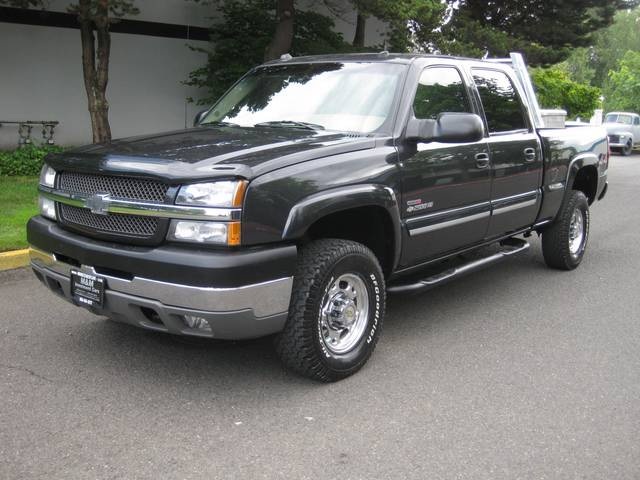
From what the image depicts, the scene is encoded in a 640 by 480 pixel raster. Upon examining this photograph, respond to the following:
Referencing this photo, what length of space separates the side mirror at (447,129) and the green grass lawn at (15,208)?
13.2 ft

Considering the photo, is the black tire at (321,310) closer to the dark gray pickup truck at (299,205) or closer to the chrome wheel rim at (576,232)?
the dark gray pickup truck at (299,205)

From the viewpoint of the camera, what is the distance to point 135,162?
365cm

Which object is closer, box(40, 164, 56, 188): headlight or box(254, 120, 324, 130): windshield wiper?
box(40, 164, 56, 188): headlight

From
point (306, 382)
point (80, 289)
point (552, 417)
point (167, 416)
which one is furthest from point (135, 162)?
point (552, 417)

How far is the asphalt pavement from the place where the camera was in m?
3.16

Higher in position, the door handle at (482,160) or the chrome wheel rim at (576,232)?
the door handle at (482,160)

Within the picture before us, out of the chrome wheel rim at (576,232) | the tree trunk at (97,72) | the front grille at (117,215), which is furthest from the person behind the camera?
the tree trunk at (97,72)

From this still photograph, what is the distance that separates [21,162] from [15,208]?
3251 millimetres

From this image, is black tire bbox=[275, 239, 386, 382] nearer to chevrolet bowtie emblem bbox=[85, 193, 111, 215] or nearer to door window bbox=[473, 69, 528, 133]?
chevrolet bowtie emblem bbox=[85, 193, 111, 215]

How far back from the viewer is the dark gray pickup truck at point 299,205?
3432 millimetres

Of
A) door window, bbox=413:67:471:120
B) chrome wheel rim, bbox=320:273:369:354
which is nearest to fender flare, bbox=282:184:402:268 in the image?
chrome wheel rim, bbox=320:273:369:354

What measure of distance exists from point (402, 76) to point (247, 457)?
2701 mm

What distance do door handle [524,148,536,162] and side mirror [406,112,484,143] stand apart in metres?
1.48

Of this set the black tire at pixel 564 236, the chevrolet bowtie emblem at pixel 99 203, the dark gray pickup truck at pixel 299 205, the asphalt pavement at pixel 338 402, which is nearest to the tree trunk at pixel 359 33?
the black tire at pixel 564 236
